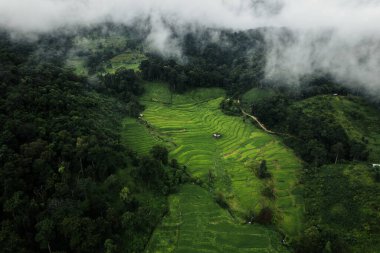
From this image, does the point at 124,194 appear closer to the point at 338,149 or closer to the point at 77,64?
the point at 338,149

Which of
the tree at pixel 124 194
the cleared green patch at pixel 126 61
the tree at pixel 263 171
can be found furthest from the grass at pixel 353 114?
the cleared green patch at pixel 126 61

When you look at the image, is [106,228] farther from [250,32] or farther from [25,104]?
[250,32]

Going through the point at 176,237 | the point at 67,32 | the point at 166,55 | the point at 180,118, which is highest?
the point at 67,32

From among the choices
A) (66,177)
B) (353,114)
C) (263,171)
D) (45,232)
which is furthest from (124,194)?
(353,114)

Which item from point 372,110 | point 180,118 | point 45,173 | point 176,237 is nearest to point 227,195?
point 176,237

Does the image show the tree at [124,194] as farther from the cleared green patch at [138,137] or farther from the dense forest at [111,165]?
the cleared green patch at [138,137]

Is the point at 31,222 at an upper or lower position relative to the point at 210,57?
lower
